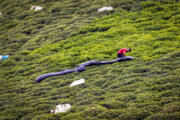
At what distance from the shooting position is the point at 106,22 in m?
33.2

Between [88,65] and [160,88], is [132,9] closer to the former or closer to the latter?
[88,65]

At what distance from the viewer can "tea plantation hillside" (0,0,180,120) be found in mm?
15202

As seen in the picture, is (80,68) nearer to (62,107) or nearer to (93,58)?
(93,58)

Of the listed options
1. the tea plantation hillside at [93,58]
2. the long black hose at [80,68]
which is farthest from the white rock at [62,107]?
the long black hose at [80,68]

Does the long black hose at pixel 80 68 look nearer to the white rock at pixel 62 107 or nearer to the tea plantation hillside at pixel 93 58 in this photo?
the tea plantation hillside at pixel 93 58

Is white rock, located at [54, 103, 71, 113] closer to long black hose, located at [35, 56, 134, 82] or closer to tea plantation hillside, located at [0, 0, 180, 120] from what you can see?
tea plantation hillside, located at [0, 0, 180, 120]

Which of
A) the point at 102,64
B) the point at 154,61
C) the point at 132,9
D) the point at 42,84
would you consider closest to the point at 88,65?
the point at 102,64

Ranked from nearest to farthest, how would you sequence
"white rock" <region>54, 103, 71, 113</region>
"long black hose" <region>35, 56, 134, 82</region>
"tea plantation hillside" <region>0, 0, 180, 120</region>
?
1. "tea plantation hillside" <region>0, 0, 180, 120</region>
2. "white rock" <region>54, 103, 71, 113</region>
3. "long black hose" <region>35, 56, 134, 82</region>

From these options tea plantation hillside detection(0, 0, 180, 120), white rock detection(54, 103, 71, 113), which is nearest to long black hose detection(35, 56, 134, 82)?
tea plantation hillside detection(0, 0, 180, 120)

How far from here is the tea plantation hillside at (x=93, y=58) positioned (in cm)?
1520

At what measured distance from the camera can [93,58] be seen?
24.2 m

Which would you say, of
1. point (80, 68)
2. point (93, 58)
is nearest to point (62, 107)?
point (80, 68)

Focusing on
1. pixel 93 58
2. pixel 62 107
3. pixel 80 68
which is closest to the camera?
pixel 62 107

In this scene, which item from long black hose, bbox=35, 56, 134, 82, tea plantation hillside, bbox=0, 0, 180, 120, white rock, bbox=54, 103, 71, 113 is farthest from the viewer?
long black hose, bbox=35, 56, 134, 82
